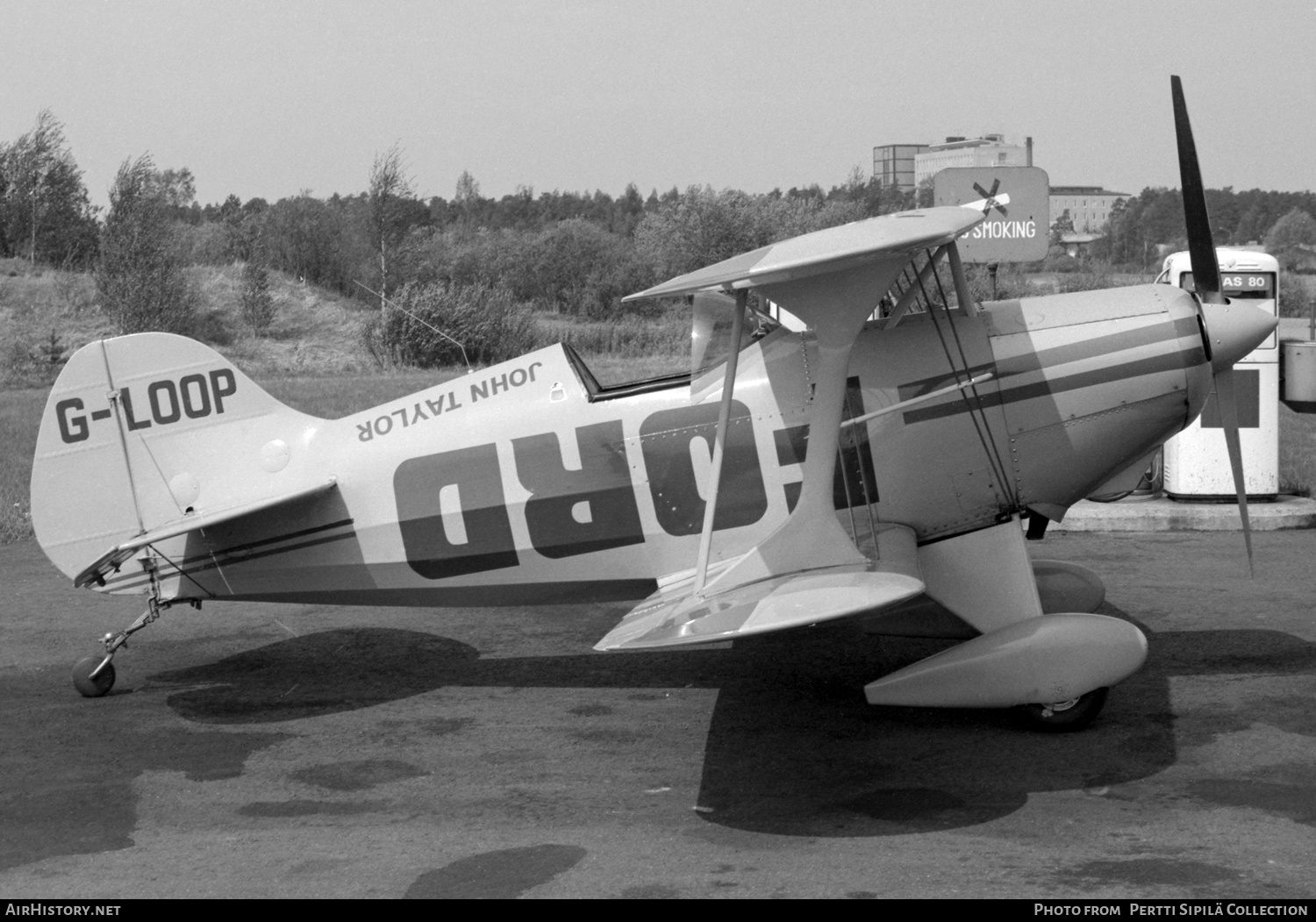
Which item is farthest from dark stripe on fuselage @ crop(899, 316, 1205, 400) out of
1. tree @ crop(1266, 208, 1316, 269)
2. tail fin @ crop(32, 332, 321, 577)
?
tree @ crop(1266, 208, 1316, 269)

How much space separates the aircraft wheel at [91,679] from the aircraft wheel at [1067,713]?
5.28 metres

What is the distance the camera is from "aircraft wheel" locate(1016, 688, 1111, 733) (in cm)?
633

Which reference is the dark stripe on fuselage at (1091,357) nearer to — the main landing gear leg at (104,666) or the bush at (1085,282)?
the main landing gear leg at (104,666)

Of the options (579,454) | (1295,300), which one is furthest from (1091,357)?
(1295,300)

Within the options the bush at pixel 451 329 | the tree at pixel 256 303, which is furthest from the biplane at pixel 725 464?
the tree at pixel 256 303

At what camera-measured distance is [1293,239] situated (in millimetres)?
62531

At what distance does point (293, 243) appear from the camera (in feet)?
178

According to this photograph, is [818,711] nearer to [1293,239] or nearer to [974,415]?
[974,415]

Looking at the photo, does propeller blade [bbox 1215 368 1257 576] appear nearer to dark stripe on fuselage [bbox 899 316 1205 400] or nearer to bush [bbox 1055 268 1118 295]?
dark stripe on fuselage [bbox 899 316 1205 400]

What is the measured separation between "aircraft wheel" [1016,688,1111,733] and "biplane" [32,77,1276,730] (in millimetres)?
13

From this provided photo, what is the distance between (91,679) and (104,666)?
103 millimetres

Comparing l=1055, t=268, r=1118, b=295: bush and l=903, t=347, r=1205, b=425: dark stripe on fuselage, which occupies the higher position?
l=1055, t=268, r=1118, b=295: bush

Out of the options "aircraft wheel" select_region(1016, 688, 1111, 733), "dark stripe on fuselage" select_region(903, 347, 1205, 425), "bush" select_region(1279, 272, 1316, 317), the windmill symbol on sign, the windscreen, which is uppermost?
the windmill symbol on sign

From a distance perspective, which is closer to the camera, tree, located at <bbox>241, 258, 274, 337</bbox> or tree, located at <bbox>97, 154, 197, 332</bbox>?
tree, located at <bbox>97, 154, 197, 332</bbox>
